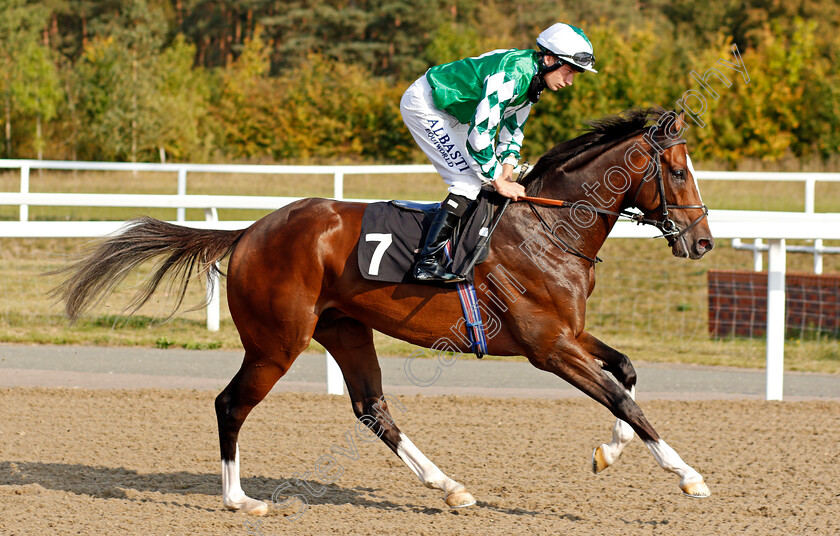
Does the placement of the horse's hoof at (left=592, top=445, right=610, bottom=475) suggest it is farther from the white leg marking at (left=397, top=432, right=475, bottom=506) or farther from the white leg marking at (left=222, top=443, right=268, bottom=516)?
the white leg marking at (left=222, top=443, right=268, bottom=516)

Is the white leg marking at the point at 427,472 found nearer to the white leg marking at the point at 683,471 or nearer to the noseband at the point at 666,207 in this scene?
the white leg marking at the point at 683,471

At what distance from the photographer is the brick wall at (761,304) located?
883cm

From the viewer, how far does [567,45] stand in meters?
3.96

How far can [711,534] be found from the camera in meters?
3.68

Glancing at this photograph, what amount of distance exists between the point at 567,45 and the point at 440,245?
1.00 metres

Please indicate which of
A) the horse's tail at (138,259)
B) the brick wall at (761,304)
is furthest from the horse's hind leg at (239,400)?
the brick wall at (761,304)

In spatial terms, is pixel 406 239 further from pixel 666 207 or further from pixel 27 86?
pixel 27 86

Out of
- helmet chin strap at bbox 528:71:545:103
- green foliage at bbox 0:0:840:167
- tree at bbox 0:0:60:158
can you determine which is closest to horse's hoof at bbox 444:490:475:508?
helmet chin strap at bbox 528:71:545:103

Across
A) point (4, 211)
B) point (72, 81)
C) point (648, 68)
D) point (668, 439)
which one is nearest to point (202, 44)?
point (72, 81)

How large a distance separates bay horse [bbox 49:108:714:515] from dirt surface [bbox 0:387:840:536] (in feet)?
0.90

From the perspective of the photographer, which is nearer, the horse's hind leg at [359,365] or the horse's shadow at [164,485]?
the horse's shadow at [164,485]

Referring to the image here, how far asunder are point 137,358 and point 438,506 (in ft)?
13.3

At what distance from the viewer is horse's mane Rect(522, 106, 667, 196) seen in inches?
165

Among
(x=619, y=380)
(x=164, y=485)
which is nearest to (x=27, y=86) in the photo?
(x=164, y=485)
